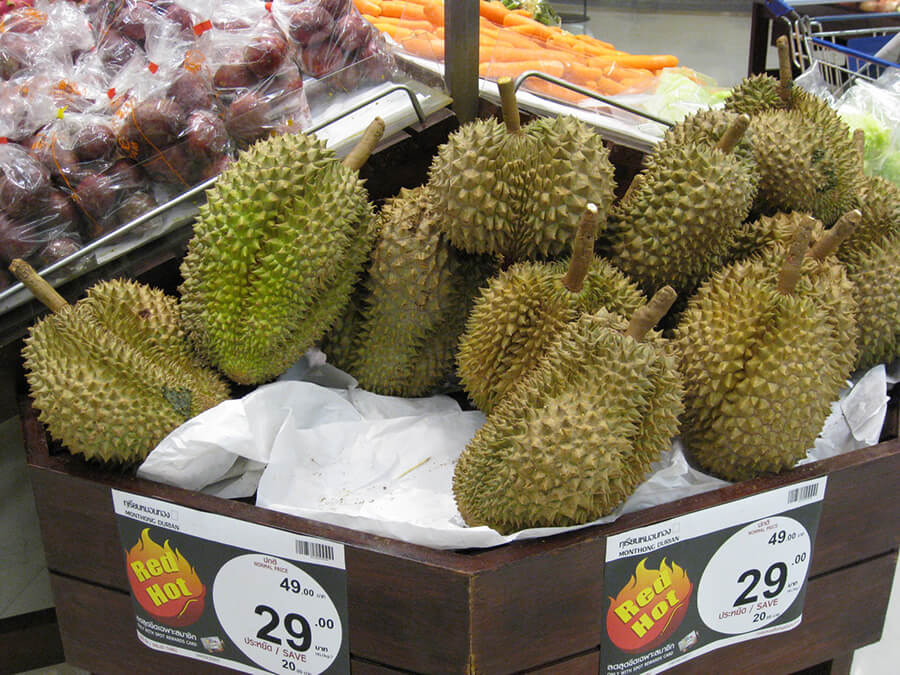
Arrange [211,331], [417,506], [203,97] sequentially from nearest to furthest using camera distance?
[417,506] < [211,331] < [203,97]

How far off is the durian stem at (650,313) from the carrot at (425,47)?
103cm

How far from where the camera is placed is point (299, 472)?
1.26 m

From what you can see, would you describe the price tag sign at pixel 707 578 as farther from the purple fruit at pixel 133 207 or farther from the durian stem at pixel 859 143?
the purple fruit at pixel 133 207

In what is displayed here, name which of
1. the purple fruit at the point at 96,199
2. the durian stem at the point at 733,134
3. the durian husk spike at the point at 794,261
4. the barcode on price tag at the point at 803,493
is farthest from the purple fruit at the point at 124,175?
the barcode on price tag at the point at 803,493

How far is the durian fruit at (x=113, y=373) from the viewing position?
1159 mm

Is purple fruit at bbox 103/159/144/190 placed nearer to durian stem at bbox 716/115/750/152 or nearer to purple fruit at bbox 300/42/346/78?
purple fruit at bbox 300/42/346/78

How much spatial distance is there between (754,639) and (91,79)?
1.80 metres

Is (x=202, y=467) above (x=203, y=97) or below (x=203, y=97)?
below

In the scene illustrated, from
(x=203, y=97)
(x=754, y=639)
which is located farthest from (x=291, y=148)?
(x=754, y=639)

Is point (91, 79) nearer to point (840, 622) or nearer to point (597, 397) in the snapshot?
point (597, 397)

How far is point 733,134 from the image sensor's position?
4.05 feet

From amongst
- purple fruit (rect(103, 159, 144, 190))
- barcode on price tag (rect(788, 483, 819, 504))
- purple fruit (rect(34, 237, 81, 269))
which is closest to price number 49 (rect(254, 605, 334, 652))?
barcode on price tag (rect(788, 483, 819, 504))

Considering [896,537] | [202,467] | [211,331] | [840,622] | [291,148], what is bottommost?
[840,622]

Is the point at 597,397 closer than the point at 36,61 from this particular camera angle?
Yes
